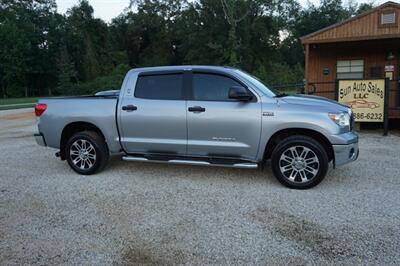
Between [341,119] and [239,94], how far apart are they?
1.51 metres

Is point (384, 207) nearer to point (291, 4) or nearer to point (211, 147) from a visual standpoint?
point (211, 147)

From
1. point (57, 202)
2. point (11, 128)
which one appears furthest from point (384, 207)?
point (11, 128)

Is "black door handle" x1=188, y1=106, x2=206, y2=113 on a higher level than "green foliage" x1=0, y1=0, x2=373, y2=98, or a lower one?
lower

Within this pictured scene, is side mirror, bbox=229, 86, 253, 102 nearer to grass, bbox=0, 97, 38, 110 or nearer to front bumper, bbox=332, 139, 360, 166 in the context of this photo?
front bumper, bbox=332, 139, 360, 166

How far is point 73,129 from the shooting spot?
238 inches

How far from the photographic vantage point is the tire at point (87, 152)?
573 centimetres

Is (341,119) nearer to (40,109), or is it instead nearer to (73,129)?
(73,129)

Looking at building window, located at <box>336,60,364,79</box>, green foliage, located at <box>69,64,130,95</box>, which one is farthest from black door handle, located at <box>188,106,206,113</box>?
green foliage, located at <box>69,64,130,95</box>

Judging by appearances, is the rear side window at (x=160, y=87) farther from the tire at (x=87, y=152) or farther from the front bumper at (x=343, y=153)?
the front bumper at (x=343, y=153)

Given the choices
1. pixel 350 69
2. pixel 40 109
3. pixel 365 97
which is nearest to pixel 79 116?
pixel 40 109

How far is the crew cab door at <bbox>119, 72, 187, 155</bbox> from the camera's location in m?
5.33

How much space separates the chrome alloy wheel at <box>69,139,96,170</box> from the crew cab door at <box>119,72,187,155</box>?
0.63m

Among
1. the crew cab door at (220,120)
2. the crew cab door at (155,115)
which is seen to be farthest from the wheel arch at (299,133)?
the crew cab door at (155,115)

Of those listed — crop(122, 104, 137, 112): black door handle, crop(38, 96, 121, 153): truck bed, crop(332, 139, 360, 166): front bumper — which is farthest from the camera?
crop(38, 96, 121, 153): truck bed
